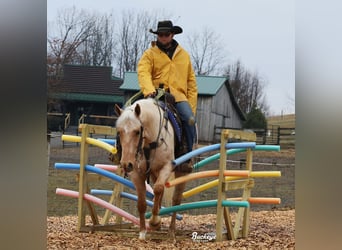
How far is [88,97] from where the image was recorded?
3590 millimetres

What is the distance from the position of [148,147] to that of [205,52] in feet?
2.37

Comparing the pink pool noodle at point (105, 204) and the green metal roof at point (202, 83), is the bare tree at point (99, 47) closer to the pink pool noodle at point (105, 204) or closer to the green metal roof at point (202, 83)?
the green metal roof at point (202, 83)

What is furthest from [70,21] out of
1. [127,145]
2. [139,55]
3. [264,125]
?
[264,125]

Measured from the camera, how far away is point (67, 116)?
361 centimetres

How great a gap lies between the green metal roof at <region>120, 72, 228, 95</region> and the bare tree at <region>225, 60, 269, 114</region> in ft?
0.39

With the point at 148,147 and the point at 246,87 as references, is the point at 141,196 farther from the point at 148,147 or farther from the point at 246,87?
the point at 246,87

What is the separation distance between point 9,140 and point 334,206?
1.49m

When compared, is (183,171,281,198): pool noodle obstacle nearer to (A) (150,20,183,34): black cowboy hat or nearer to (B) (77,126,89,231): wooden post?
Result: (B) (77,126,89,231): wooden post

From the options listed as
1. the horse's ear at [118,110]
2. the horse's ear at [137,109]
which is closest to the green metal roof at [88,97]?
the horse's ear at [118,110]

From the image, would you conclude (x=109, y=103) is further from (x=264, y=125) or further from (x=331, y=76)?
(x=331, y=76)

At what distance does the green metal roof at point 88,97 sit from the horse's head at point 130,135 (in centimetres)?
21

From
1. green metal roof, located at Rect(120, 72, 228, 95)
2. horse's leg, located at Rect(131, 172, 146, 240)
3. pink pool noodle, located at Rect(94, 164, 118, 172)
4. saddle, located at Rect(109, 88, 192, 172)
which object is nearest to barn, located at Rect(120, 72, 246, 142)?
green metal roof, located at Rect(120, 72, 228, 95)

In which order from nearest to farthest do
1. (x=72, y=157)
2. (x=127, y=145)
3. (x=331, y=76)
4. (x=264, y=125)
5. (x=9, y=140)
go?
(x=331, y=76) → (x=9, y=140) → (x=127, y=145) → (x=264, y=125) → (x=72, y=157)

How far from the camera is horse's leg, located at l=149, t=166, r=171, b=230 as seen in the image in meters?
3.65
